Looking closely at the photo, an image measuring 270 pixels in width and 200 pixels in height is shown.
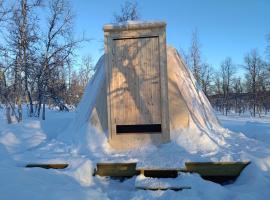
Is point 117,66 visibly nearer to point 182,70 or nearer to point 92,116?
point 92,116

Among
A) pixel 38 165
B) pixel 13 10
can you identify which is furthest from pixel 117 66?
pixel 13 10

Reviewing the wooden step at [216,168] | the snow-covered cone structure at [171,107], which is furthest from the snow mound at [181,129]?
the wooden step at [216,168]

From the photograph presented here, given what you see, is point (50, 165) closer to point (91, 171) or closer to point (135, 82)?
point (91, 171)

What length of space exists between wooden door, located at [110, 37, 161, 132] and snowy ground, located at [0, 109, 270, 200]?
77cm

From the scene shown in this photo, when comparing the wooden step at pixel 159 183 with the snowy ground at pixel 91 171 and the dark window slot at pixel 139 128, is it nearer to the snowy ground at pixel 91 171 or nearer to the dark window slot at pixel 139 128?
the snowy ground at pixel 91 171

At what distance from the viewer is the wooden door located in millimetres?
7430

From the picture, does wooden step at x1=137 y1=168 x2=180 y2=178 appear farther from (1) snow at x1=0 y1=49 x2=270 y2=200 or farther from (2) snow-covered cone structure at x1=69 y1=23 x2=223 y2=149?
(2) snow-covered cone structure at x1=69 y1=23 x2=223 y2=149

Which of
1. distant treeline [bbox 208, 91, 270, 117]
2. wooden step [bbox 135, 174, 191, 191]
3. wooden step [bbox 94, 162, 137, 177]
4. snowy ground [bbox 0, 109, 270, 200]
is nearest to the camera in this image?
snowy ground [bbox 0, 109, 270, 200]

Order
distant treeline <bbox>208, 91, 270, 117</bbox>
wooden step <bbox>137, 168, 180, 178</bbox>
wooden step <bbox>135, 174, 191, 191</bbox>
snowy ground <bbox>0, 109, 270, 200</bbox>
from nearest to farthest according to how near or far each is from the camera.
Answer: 1. snowy ground <bbox>0, 109, 270, 200</bbox>
2. wooden step <bbox>135, 174, 191, 191</bbox>
3. wooden step <bbox>137, 168, 180, 178</bbox>
4. distant treeline <bbox>208, 91, 270, 117</bbox>

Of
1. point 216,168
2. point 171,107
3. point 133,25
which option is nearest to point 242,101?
point 171,107

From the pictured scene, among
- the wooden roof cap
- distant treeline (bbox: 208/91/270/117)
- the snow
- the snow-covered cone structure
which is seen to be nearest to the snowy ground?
the snow

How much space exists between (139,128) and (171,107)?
1106 millimetres

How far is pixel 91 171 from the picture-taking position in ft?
19.4

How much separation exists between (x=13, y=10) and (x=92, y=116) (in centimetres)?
989
